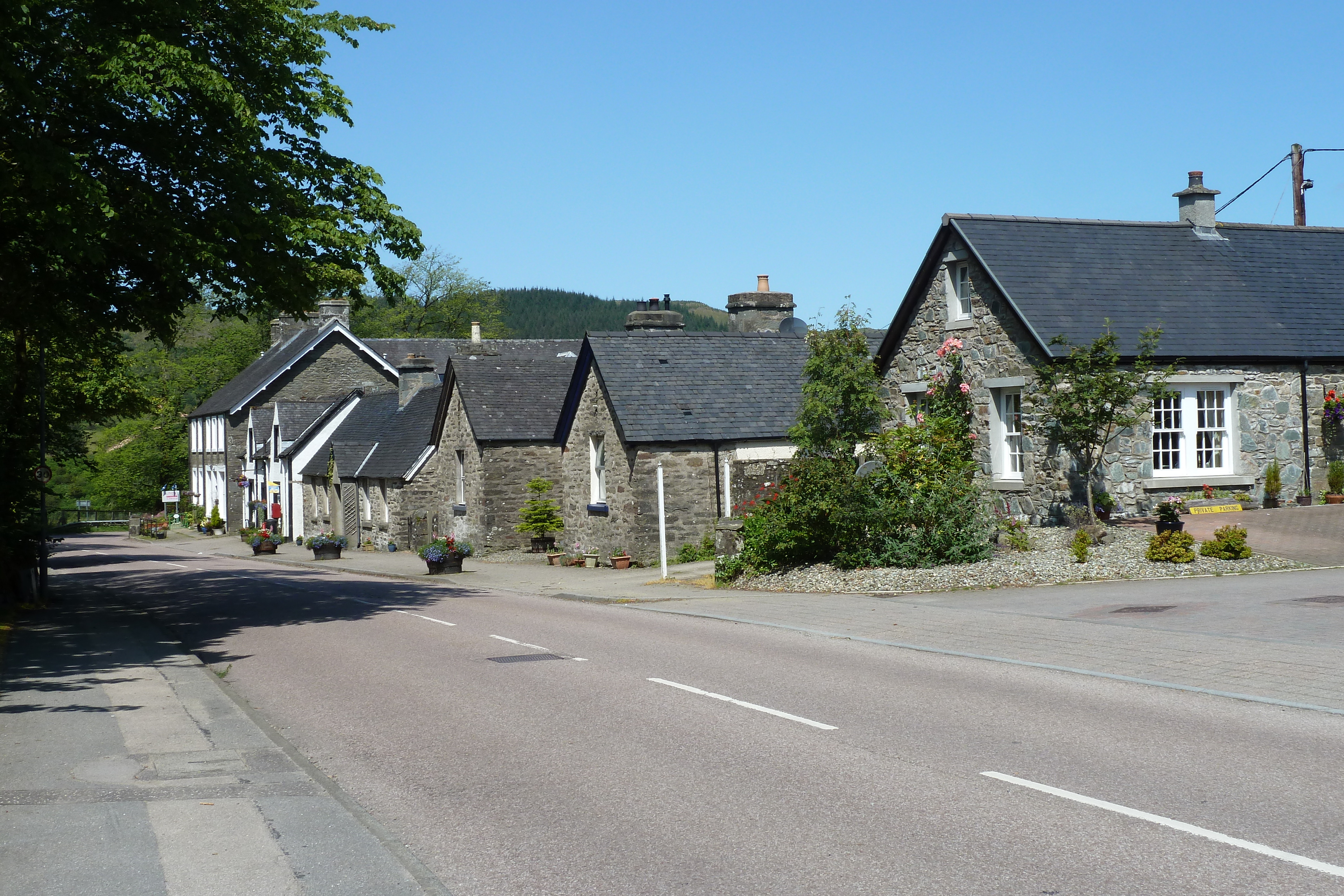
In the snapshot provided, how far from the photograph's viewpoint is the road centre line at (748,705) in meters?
9.56

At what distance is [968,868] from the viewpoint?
5875 millimetres

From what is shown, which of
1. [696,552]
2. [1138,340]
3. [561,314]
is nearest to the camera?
[1138,340]

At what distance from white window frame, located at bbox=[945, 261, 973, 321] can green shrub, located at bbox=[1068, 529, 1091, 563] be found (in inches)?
255

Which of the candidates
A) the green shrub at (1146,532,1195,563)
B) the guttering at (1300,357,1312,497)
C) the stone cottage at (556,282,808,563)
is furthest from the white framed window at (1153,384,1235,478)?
the stone cottage at (556,282,808,563)

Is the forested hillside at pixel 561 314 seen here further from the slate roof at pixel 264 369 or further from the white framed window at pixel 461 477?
the white framed window at pixel 461 477

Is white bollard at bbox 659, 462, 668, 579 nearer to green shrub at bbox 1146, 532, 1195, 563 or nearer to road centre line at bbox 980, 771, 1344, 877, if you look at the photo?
green shrub at bbox 1146, 532, 1195, 563

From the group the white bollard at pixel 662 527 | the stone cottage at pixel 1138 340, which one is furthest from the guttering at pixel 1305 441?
the white bollard at pixel 662 527

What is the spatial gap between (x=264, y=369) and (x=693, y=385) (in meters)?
44.8

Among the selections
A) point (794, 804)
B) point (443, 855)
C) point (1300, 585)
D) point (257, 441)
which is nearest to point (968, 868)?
point (794, 804)

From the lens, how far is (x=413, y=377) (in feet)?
160

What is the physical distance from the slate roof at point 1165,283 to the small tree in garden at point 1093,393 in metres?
0.60

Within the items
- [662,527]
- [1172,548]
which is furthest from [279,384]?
[1172,548]

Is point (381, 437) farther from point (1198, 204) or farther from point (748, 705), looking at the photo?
point (748, 705)

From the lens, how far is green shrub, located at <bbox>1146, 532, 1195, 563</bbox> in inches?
762
